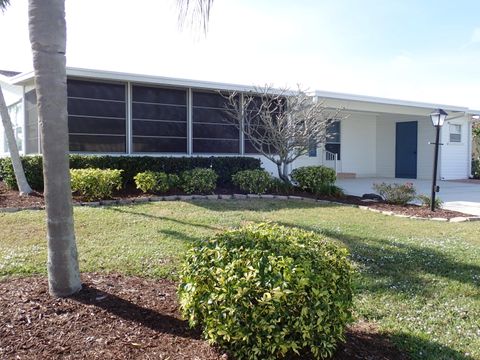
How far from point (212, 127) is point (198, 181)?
341cm

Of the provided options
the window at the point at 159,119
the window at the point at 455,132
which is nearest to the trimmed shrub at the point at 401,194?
the window at the point at 159,119

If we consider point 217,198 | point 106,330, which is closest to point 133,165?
point 217,198

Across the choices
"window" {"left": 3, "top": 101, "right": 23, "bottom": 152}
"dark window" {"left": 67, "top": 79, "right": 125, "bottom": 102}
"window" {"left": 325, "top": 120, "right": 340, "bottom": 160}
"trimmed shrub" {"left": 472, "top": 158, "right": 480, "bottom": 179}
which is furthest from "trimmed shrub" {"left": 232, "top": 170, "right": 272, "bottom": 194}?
"trimmed shrub" {"left": 472, "top": 158, "right": 480, "bottom": 179}

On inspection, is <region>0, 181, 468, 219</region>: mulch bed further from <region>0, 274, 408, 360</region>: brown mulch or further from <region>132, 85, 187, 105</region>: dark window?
<region>0, 274, 408, 360</region>: brown mulch

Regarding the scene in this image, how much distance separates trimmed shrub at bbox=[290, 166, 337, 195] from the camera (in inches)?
475

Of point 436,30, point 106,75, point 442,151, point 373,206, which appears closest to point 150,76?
point 106,75

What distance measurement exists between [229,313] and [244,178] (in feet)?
29.0

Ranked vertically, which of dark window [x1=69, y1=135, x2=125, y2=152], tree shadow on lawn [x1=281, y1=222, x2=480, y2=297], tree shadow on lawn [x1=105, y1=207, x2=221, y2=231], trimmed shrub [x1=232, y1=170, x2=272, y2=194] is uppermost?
dark window [x1=69, y1=135, x2=125, y2=152]

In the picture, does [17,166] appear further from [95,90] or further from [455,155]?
[455,155]

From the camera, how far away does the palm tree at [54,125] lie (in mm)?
3510

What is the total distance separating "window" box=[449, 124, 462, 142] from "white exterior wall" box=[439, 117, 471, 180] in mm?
127

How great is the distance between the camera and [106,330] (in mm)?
3211

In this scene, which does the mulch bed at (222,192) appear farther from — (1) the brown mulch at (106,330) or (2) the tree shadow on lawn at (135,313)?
(2) the tree shadow on lawn at (135,313)

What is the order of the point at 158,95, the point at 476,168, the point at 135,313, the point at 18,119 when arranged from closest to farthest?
the point at 135,313
the point at 158,95
the point at 18,119
the point at 476,168
